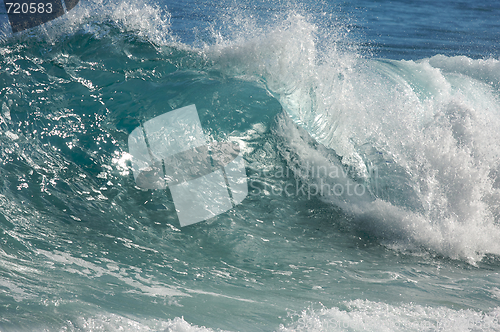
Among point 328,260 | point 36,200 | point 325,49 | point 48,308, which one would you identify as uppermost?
point 325,49

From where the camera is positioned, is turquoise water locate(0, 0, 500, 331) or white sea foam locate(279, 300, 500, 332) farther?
turquoise water locate(0, 0, 500, 331)

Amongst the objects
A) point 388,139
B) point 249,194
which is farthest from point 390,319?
point 388,139

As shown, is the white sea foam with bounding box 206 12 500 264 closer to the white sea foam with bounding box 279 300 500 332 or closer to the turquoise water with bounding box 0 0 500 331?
the turquoise water with bounding box 0 0 500 331

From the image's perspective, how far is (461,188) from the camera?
3.55 m

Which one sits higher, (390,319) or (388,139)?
(388,139)

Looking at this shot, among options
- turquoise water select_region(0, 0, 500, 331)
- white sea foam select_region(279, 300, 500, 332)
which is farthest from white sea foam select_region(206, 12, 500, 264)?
white sea foam select_region(279, 300, 500, 332)

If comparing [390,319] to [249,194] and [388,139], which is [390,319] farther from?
[388,139]

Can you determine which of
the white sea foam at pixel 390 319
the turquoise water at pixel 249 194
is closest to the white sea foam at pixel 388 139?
the turquoise water at pixel 249 194

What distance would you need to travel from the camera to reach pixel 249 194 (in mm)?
3760

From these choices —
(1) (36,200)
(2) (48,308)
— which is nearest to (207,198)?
(1) (36,200)

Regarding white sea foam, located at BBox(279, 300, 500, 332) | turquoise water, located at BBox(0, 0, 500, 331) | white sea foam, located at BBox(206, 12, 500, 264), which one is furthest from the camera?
white sea foam, located at BBox(206, 12, 500, 264)

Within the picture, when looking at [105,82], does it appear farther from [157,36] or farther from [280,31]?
[280,31]

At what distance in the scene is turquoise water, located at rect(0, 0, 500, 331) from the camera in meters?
2.38

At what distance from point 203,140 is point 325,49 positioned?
1.88 meters
